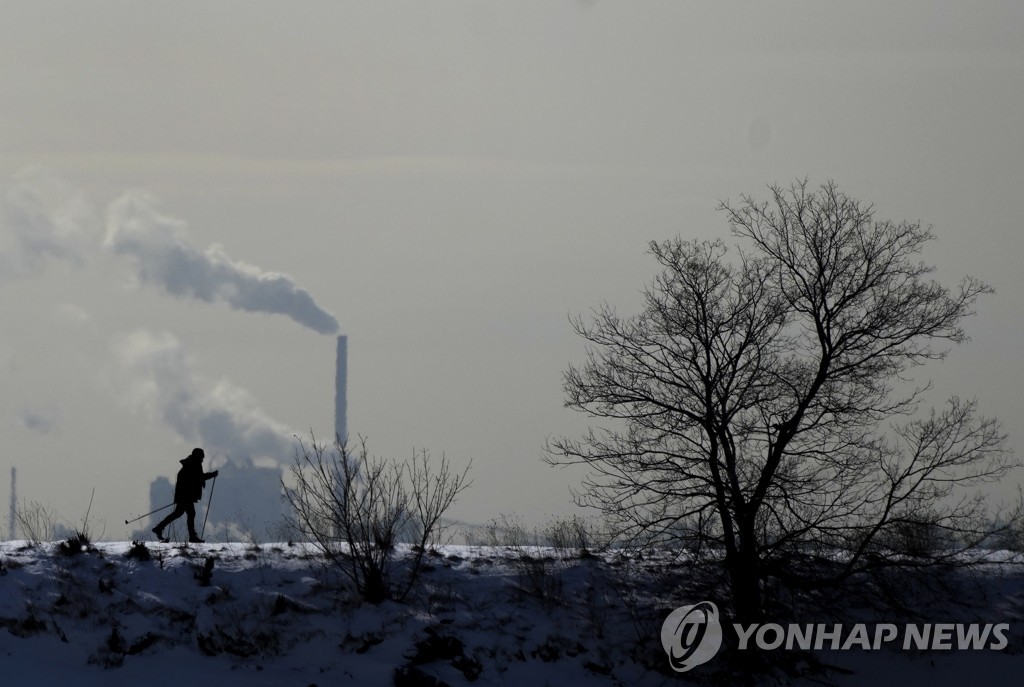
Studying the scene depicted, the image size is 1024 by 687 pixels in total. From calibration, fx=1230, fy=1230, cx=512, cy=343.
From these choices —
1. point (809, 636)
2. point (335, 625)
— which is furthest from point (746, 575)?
point (335, 625)

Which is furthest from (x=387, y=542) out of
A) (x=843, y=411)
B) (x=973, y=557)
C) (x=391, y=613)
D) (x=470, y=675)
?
(x=973, y=557)

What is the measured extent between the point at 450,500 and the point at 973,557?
10.4 metres

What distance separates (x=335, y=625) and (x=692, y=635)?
256 inches

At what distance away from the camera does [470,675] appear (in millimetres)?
20750

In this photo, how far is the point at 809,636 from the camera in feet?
75.8

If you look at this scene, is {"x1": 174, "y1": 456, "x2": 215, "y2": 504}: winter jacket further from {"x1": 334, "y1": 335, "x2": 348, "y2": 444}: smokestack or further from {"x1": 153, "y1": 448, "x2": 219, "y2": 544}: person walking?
{"x1": 334, "y1": 335, "x2": 348, "y2": 444}: smokestack

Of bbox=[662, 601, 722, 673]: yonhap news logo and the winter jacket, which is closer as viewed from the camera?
bbox=[662, 601, 722, 673]: yonhap news logo

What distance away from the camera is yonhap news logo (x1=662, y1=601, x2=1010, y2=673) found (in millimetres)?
22406

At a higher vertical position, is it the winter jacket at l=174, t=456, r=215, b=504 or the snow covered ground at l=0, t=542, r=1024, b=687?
the winter jacket at l=174, t=456, r=215, b=504

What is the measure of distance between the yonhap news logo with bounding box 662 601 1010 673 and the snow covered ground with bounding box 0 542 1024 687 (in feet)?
0.63

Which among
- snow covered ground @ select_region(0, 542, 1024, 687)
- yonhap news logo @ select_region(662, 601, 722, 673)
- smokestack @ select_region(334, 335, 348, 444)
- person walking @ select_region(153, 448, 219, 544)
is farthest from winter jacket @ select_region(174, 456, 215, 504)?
smokestack @ select_region(334, 335, 348, 444)

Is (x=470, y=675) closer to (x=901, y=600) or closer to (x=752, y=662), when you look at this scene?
(x=752, y=662)

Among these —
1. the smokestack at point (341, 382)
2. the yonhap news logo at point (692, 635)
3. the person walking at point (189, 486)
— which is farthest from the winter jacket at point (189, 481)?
the smokestack at point (341, 382)

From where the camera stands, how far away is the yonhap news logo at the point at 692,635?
2219 centimetres
